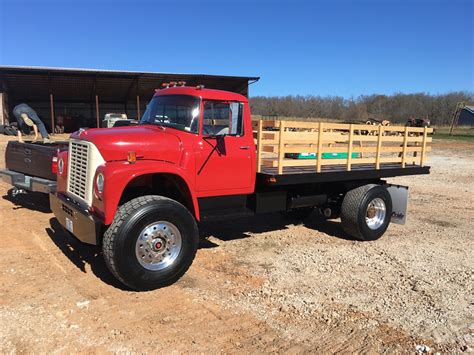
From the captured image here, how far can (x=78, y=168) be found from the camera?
16.9ft

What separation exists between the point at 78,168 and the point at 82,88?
28.9 metres

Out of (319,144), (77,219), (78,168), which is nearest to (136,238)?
(77,219)

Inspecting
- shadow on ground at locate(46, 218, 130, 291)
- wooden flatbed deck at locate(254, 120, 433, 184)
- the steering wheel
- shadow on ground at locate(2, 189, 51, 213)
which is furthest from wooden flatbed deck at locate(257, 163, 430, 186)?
Result: shadow on ground at locate(2, 189, 51, 213)

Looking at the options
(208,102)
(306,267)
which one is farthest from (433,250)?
(208,102)

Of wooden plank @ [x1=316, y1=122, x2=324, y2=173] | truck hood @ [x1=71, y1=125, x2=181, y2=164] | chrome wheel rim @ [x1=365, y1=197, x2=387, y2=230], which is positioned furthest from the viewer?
chrome wheel rim @ [x1=365, y1=197, x2=387, y2=230]

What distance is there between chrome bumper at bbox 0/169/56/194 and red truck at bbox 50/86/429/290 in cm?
121

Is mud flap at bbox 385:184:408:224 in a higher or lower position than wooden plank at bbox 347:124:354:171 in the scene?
lower

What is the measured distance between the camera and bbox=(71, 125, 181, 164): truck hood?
4816 mm

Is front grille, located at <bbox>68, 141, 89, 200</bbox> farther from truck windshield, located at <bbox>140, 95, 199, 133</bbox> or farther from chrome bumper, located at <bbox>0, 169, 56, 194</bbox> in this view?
chrome bumper, located at <bbox>0, 169, 56, 194</bbox>

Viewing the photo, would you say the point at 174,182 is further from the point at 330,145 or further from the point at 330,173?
the point at 330,145

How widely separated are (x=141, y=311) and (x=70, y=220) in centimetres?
152

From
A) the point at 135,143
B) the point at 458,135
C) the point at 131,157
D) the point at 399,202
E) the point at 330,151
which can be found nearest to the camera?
the point at 131,157

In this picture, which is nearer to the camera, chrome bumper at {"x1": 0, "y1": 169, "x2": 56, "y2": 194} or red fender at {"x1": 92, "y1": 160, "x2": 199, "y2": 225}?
red fender at {"x1": 92, "y1": 160, "x2": 199, "y2": 225}

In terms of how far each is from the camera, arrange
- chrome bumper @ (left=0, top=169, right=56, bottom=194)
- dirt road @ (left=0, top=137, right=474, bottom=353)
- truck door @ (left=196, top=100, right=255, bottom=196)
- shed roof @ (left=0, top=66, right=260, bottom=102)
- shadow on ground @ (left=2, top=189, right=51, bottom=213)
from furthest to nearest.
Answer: shed roof @ (left=0, top=66, right=260, bottom=102) → shadow on ground @ (left=2, top=189, right=51, bottom=213) → chrome bumper @ (left=0, top=169, right=56, bottom=194) → truck door @ (left=196, top=100, right=255, bottom=196) → dirt road @ (left=0, top=137, right=474, bottom=353)
